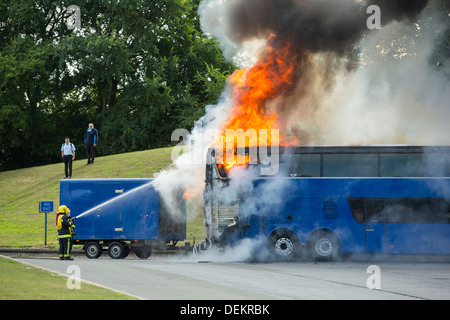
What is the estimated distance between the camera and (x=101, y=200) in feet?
73.4

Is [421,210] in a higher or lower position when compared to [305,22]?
lower

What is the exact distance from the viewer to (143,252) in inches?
872

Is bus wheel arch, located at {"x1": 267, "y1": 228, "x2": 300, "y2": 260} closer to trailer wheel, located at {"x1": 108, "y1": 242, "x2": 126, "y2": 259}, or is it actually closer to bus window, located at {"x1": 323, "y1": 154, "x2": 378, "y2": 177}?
bus window, located at {"x1": 323, "y1": 154, "x2": 378, "y2": 177}

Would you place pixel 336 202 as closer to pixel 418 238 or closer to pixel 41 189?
pixel 418 238

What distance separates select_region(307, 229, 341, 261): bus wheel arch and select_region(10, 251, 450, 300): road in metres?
0.30

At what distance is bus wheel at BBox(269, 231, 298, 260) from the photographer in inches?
812

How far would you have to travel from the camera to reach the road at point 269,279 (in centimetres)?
1218

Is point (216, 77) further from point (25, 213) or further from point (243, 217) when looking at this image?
point (243, 217)

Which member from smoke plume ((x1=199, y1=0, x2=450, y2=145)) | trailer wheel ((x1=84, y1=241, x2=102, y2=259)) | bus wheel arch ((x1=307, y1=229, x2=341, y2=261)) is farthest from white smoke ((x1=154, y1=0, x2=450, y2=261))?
bus wheel arch ((x1=307, y1=229, x2=341, y2=261))

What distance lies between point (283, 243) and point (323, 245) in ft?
4.06
